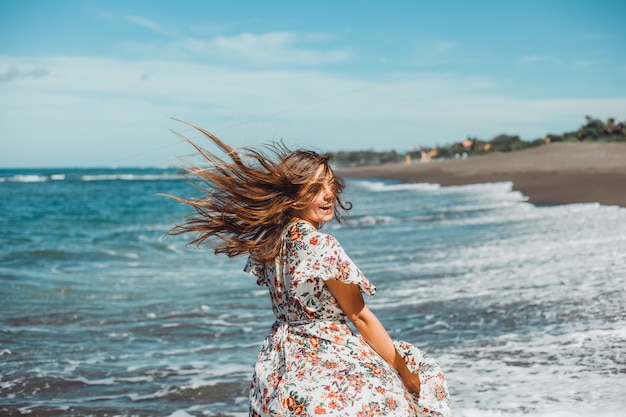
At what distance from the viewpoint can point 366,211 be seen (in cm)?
2498

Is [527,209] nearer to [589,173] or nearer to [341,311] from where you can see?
[589,173]

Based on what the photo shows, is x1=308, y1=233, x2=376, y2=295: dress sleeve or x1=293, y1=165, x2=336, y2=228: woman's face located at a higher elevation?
x1=293, y1=165, x2=336, y2=228: woman's face

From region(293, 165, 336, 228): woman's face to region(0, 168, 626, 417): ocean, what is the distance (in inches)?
16.0

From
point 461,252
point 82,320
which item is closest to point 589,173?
point 461,252

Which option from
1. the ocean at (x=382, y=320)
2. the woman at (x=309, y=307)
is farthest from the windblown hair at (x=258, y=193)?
the ocean at (x=382, y=320)

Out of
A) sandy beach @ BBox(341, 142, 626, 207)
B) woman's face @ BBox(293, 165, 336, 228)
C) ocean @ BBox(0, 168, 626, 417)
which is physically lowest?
ocean @ BBox(0, 168, 626, 417)

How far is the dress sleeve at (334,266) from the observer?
106 inches

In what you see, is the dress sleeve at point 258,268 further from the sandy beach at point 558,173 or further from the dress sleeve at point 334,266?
the sandy beach at point 558,173

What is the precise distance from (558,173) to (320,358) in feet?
89.2

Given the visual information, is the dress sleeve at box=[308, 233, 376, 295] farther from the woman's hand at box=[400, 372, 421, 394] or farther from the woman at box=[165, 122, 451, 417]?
the woman's hand at box=[400, 372, 421, 394]

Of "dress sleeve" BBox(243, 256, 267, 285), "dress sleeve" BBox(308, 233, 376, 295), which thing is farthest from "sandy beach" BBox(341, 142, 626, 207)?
"dress sleeve" BBox(308, 233, 376, 295)

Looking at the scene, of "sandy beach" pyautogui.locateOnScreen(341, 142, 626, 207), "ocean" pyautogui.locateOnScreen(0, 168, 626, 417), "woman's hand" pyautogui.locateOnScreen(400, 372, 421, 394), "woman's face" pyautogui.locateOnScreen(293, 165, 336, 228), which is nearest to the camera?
"woman's hand" pyautogui.locateOnScreen(400, 372, 421, 394)

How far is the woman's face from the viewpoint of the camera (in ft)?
9.81

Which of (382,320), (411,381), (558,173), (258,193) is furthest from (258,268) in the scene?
(558,173)
